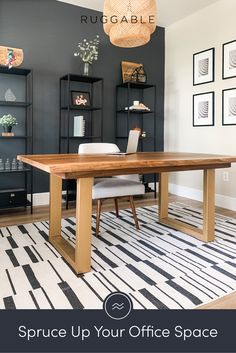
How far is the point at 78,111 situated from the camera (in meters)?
4.04

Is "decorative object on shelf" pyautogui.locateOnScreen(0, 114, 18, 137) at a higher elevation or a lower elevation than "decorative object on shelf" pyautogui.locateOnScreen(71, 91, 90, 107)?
lower

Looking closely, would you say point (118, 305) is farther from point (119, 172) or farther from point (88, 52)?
point (88, 52)

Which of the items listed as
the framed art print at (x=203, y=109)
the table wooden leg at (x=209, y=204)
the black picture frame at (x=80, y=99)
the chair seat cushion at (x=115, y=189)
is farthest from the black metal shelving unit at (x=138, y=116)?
the table wooden leg at (x=209, y=204)

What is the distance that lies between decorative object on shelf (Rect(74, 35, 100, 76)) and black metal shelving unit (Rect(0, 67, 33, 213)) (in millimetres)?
728

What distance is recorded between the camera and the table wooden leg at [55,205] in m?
2.37

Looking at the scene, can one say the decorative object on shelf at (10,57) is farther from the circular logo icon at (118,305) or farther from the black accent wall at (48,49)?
the circular logo icon at (118,305)

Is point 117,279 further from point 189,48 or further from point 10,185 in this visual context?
point 189,48

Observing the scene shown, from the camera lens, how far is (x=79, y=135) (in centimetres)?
385

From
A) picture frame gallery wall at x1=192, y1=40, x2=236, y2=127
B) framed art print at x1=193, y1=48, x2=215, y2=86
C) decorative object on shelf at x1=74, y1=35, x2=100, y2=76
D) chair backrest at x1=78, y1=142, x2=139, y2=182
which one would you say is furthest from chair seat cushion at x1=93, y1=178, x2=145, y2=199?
framed art print at x1=193, y1=48, x2=215, y2=86

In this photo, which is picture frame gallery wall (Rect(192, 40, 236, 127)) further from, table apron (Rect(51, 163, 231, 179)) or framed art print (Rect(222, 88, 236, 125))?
table apron (Rect(51, 163, 231, 179))

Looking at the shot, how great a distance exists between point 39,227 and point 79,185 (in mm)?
1217

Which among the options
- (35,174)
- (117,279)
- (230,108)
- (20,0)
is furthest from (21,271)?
(20,0)

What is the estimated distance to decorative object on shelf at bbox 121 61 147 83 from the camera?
4.25 meters

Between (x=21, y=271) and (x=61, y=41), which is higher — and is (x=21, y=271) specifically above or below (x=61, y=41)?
below
